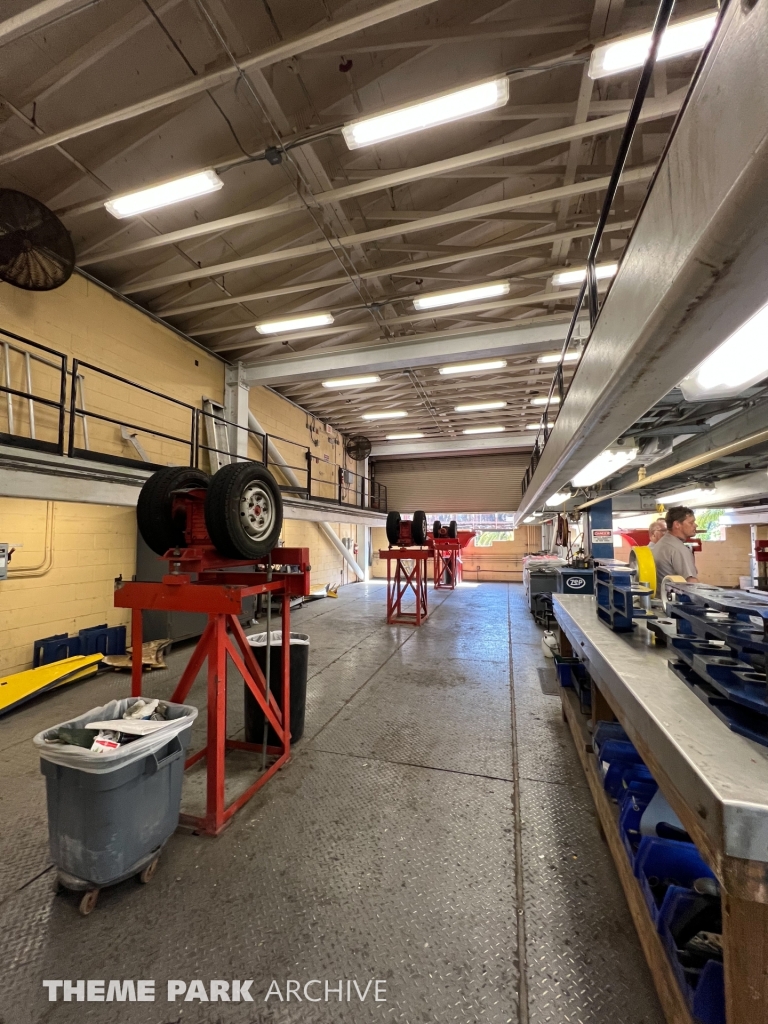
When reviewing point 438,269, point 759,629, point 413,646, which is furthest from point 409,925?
point 438,269

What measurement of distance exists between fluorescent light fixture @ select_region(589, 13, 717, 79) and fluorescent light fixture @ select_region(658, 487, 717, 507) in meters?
4.89

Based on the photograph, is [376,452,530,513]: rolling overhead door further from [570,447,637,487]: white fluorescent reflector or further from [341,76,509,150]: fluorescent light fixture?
[341,76,509,150]: fluorescent light fixture

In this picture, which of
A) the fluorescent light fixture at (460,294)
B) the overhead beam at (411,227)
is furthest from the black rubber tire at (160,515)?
the fluorescent light fixture at (460,294)

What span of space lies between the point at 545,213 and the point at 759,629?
471 cm

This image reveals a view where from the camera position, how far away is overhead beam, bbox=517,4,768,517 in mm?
722

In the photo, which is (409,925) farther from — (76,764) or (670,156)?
(670,156)

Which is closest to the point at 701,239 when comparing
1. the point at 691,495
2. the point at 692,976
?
the point at 692,976

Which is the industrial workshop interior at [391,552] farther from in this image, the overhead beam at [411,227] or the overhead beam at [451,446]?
the overhead beam at [451,446]

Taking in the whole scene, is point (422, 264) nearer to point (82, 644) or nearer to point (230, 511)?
point (230, 511)

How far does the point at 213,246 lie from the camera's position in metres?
4.70

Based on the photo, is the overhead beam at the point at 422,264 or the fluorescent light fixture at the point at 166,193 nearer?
the fluorescent light fixture at the point at 166,193

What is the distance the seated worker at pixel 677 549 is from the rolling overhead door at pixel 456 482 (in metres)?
9.70

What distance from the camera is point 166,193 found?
3.58m

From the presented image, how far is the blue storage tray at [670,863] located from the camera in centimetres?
131
